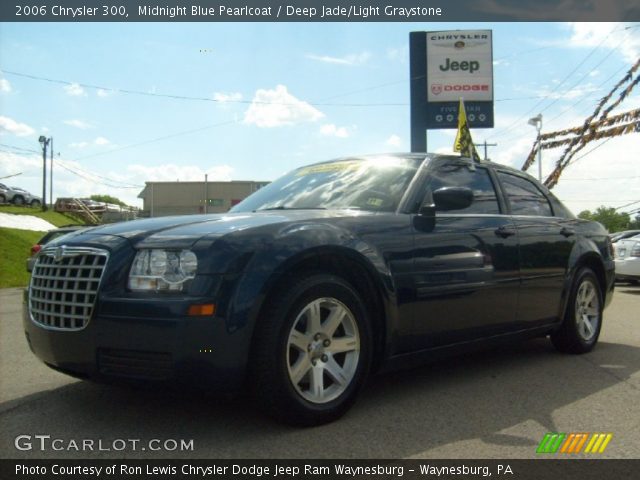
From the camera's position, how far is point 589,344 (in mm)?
5559

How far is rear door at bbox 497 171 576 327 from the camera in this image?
4754mm

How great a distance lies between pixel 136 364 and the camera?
2.94 metres

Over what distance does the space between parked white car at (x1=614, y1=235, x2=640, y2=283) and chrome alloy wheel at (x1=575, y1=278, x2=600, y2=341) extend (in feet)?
25.4

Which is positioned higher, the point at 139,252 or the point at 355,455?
the point at 139,252

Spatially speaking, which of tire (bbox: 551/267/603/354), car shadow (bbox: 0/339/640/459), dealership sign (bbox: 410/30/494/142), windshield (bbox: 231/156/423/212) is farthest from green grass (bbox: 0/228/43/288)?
tire (bbox: 551/267/603/354)

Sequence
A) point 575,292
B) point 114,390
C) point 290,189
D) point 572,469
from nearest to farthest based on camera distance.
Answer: point 572,469 < point 114,390 < point 290,189 < point 575,292

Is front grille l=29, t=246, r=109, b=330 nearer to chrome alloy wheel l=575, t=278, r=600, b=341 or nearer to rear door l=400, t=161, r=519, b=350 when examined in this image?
rear door l=400, t=161, r=519, b=350

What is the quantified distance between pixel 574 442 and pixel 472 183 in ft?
7.19

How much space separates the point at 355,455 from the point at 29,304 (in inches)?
80.5

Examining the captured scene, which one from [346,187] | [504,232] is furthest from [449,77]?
[346,187]

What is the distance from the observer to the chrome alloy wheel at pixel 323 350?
323 centimetres

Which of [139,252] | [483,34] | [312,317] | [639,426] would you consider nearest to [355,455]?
[312,317]

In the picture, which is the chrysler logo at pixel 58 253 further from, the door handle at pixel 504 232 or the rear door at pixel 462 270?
the door handle at pixel 504 232

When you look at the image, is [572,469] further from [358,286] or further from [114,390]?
[114,390]
